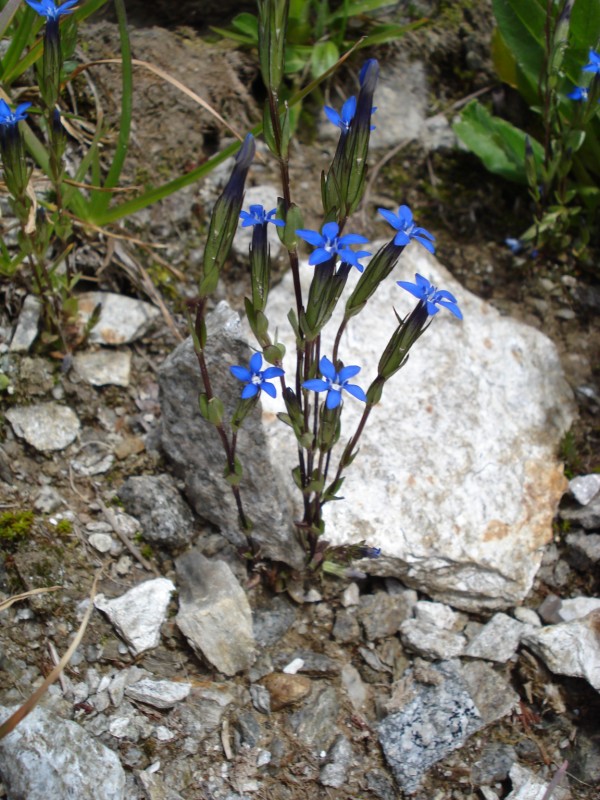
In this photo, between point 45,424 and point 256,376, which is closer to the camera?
point 256,376

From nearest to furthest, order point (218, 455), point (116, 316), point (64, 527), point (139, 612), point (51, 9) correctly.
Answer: point (51, 9)
point (139, 612)
point (64, 527)
point (218, 455)
point (116, 316)

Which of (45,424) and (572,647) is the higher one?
(45,424)

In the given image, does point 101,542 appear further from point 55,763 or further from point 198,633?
point 55,763

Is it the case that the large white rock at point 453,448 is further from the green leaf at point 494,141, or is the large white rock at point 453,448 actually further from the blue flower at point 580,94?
the blue flower at point 580,94

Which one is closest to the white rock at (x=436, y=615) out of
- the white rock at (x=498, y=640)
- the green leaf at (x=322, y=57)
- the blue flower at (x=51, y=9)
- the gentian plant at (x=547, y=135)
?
the white rock at (x=498, y=640)

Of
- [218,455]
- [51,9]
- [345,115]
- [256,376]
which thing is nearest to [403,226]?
[345,115]

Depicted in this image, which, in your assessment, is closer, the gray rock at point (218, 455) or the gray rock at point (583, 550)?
the gray rock at point (218, 455)

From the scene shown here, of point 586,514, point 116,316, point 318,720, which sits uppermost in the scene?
point 116,316

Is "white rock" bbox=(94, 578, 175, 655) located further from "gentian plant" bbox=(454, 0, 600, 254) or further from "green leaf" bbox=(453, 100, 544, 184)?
"green leaf" bbox=(453, 100, 544, 184)
